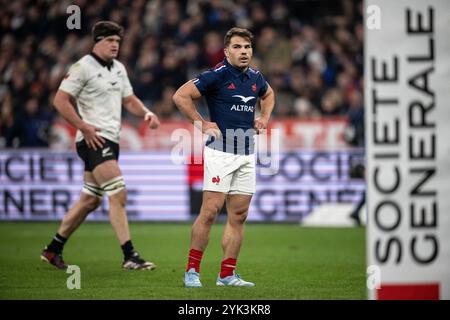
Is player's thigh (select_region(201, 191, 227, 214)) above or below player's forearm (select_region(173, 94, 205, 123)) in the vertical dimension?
below

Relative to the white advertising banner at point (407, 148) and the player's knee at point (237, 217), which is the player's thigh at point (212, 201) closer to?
the player's knee at point (237, 217)

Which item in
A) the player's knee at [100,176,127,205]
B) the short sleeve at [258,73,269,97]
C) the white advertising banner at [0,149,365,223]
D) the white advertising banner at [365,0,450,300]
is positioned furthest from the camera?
the white advertising banner at [0,149,365,223]

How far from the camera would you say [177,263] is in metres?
11.0

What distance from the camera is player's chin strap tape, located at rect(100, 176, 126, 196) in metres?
10.3

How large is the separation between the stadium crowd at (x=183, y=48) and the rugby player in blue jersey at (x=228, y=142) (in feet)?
35.7

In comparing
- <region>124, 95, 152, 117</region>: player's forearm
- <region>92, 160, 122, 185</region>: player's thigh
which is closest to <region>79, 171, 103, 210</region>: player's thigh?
<region>92, 160, 122, 185</region>: player's thigh

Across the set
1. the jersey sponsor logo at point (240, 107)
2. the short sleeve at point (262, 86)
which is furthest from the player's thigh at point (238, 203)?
the short sleeve at point (262, 86)

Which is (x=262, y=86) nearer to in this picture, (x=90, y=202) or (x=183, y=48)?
(x=90, y=202)

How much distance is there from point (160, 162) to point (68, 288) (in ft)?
28.2

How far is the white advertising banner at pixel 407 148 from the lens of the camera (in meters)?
6.30

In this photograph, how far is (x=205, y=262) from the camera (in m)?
11.1

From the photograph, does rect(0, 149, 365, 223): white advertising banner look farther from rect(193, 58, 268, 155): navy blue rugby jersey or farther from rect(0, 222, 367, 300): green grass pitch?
rect(193, 58, 268, 155): navy blue rugby jersey

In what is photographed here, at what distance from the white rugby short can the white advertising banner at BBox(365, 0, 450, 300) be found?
2.58m

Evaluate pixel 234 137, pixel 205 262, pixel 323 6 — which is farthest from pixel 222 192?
pixel 323 6
